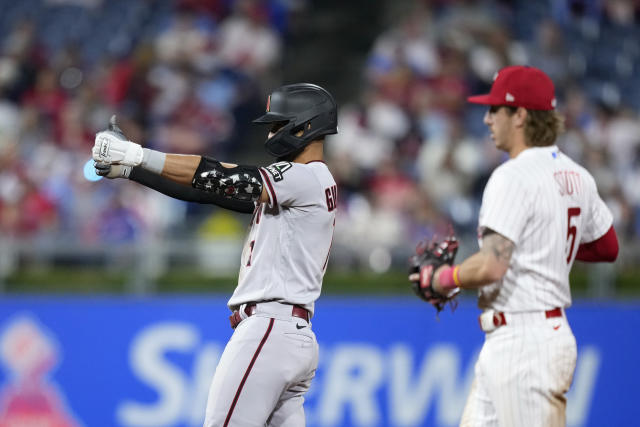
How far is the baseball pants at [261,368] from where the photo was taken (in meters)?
3.95

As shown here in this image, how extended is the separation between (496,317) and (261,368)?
1.02 meters

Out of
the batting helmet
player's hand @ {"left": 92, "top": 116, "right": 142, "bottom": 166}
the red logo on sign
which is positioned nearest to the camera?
player's hand @ {"left": 92, "top": 116, "right": 142, "bottom": 166}

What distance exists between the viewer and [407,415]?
24.6ft

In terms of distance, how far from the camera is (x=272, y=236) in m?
4.10

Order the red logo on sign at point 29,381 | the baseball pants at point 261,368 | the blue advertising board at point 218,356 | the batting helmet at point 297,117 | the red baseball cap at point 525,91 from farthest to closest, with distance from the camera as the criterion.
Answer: the red logo on sign at point 29,381, the blue advertising board at point 218,356, the batting helmet at point 297,117, the red baseball cap at point 525,91, the baseball pants at point 261,368

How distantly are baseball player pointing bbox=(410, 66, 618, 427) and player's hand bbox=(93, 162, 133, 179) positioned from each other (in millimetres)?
1397

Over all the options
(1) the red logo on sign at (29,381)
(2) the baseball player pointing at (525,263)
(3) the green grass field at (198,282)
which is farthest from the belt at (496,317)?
(1) the red logo on sign at (29,381)

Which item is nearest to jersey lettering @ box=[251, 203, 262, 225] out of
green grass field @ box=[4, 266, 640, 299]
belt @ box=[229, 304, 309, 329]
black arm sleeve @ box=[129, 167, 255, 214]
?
black arm sleeve @ box=[129, 167, 255, 214]

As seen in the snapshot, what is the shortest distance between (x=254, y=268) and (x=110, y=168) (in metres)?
0.75

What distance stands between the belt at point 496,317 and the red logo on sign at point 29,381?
473 centimetres

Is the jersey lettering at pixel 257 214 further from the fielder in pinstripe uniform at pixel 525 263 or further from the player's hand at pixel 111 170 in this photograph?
the fielder in pinstripe uniform at pixel 525 263

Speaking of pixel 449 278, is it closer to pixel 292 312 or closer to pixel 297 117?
→ pixel 292 312

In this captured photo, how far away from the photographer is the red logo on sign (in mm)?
7668

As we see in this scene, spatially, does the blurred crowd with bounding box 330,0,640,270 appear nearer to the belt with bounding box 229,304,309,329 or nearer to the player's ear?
the player's ear
